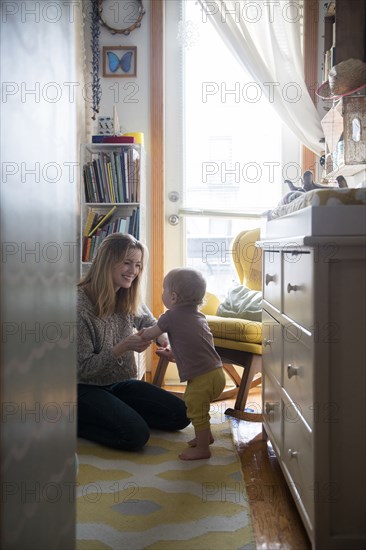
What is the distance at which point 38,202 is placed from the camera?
2.68ft

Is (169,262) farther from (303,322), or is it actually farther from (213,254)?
(303,322)

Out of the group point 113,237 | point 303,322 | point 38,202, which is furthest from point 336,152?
point 38,202

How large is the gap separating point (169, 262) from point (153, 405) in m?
1.35

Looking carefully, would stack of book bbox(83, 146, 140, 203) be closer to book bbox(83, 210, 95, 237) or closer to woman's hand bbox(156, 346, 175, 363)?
book bbox(83, 210, 95, 237)

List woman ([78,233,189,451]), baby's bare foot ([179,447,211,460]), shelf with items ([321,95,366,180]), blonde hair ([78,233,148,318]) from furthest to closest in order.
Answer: shelf with items ([321,95,366,180]), blonde hair ([78,233,148,318]), woman ([78,233,189,451]), baby's bare foot ([179,447,211,460])

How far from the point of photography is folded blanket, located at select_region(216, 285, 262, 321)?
3016 millimetres

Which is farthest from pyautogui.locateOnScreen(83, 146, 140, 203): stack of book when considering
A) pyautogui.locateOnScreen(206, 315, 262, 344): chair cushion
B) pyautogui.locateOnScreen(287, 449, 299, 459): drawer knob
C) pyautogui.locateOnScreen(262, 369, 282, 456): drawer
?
pyautogui.locateOnScreen(287, 449, 299, 459): drawer knob

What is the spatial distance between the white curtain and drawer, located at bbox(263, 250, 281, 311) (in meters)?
1.35

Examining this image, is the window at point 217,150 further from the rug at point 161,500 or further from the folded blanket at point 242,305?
the rug at point 161,500

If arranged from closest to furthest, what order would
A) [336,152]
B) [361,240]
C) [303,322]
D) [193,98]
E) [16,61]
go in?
[16,61] < [361,240] < [303,322] < [336,152] < [193,98]

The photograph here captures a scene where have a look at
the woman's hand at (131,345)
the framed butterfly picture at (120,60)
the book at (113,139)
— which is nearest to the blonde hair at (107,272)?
the woman's hand at (131,345)

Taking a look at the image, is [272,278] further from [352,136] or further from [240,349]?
[352,136]

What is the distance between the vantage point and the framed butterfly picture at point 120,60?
3602mm

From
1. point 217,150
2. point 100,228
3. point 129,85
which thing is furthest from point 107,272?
point 129,85
